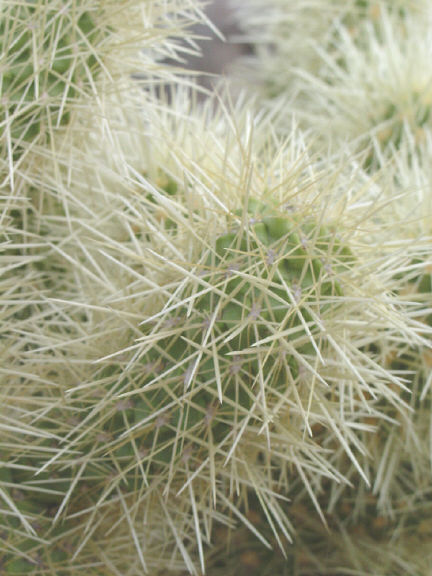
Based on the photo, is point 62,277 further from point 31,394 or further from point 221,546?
point 221,546

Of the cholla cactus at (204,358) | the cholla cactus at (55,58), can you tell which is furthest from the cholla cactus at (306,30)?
the cholla cactus at (204,358)

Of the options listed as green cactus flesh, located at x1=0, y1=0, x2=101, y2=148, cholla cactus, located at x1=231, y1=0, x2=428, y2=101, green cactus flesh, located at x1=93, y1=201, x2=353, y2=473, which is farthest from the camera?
cholla cactus, located at x1=231, y1=0, x2=428, y2=101

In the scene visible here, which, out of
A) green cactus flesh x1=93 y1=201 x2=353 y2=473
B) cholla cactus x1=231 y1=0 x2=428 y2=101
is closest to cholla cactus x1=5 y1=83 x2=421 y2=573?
green cactus flesh x1=93 y1=201 x2=353 y2=473

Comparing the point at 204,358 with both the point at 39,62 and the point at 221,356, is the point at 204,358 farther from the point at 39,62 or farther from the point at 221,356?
the point at 39,62

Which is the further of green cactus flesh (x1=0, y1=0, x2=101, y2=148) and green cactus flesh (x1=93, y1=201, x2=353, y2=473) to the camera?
green cactus flesh (x1=0, y1=0, x2=101, y2=148)

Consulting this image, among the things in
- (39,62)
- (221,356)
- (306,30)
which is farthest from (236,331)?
(306,30)

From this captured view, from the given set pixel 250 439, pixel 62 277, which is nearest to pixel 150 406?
pixel 250 439

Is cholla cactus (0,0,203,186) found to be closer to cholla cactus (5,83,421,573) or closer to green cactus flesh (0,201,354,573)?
cholla cactus (5,83,421,573)

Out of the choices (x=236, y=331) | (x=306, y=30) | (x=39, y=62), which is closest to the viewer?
(x=236, y=331)
